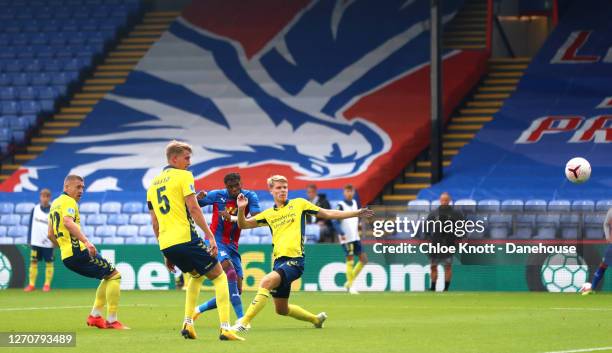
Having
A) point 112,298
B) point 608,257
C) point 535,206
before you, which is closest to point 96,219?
point 535,206

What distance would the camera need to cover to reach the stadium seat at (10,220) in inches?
1153

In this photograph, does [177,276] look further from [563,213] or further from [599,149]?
[599,149]

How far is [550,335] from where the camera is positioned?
12.9m

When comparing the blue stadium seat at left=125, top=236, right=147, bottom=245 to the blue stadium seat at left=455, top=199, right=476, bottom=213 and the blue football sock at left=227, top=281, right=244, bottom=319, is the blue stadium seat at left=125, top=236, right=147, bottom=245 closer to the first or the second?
the blue stadium seat at left=455, top=199, right=476, bottom=213

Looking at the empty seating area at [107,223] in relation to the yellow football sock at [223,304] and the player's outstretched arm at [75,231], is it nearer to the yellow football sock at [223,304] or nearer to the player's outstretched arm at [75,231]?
the player's outstretched arm at [75,231]

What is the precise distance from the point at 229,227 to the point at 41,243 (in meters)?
11.1

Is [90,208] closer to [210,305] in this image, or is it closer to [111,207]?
[111,207]

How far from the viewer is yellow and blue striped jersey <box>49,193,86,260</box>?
14867mm

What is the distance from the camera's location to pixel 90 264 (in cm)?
1476

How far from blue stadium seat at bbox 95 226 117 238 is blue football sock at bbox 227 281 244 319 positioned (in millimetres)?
14199

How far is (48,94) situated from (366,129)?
372 inches

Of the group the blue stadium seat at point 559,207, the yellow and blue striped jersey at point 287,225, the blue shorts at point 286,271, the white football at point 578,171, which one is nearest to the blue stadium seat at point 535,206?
the blue stadium seat at point 559,207

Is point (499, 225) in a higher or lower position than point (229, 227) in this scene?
higher

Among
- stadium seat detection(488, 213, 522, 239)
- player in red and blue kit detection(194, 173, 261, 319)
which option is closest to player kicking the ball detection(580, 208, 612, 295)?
stadium seat detection(488, 213, 522, 239)
